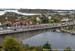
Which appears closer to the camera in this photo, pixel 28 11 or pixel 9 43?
pixel 9 43

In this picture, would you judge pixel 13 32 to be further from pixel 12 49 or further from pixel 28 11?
pixel 28 11

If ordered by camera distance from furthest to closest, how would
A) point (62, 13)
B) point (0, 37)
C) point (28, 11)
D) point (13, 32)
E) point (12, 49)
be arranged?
point (62, 13)
point (28, 11)
point (13, 32)
point (0, 37)
point (12, 49)

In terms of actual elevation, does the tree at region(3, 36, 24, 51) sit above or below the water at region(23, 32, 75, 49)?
above

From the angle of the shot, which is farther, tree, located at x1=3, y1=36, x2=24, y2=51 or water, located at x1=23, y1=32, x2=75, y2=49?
water, located at x1=23, y1=32, x2=75, y2=49

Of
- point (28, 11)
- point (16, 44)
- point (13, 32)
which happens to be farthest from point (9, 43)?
point (28, 11)

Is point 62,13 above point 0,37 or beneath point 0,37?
beneath

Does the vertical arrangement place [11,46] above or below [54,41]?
above

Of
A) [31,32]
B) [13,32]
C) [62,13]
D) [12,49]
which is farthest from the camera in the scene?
[62,13]

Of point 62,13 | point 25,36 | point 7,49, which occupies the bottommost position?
point 62,13

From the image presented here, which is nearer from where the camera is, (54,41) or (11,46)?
(11,46)

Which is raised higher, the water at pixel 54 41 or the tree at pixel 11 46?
the tree at pixel 11 46

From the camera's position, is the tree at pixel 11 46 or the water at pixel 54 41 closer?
the tree at pixel 11 46
